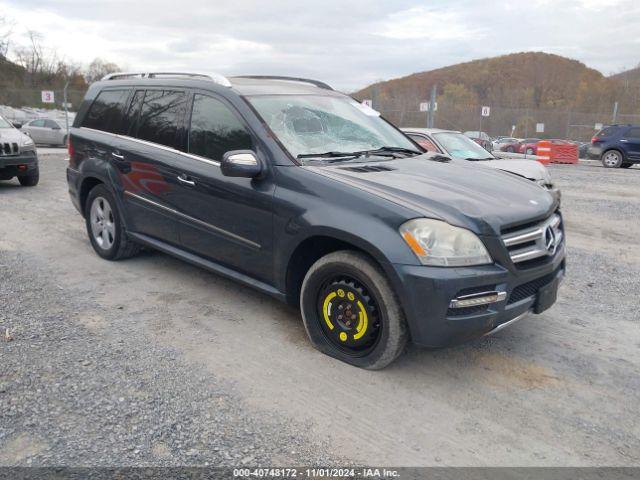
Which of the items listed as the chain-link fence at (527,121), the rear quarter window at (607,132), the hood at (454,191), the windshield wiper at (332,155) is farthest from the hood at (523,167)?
the chain-link fence at (527,121)

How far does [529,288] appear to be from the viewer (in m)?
3.33

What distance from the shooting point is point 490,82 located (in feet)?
412

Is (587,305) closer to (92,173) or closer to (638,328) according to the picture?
(638,328)

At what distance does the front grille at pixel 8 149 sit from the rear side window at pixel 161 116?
5861 mm

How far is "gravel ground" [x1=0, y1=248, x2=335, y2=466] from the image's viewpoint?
2594 millimetres

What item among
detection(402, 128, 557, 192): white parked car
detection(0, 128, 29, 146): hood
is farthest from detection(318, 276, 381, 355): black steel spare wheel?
detection(0, 128, 29, 146): hood

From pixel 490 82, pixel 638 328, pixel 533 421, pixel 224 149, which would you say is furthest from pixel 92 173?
pixel 490 82

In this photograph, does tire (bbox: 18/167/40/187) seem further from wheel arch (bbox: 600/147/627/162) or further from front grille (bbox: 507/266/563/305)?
wheel arch (bbox: 600/147/627/162)

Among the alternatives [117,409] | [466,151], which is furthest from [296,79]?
[466,151]

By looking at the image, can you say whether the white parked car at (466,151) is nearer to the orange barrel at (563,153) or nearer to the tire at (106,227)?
the tire at (106,227)

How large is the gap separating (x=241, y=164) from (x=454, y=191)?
55.1 inches

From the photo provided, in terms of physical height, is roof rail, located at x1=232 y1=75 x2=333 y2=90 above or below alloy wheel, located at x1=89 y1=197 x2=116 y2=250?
above

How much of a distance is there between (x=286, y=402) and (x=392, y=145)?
239 centimetres

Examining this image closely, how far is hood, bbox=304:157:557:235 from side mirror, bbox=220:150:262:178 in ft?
1.21
